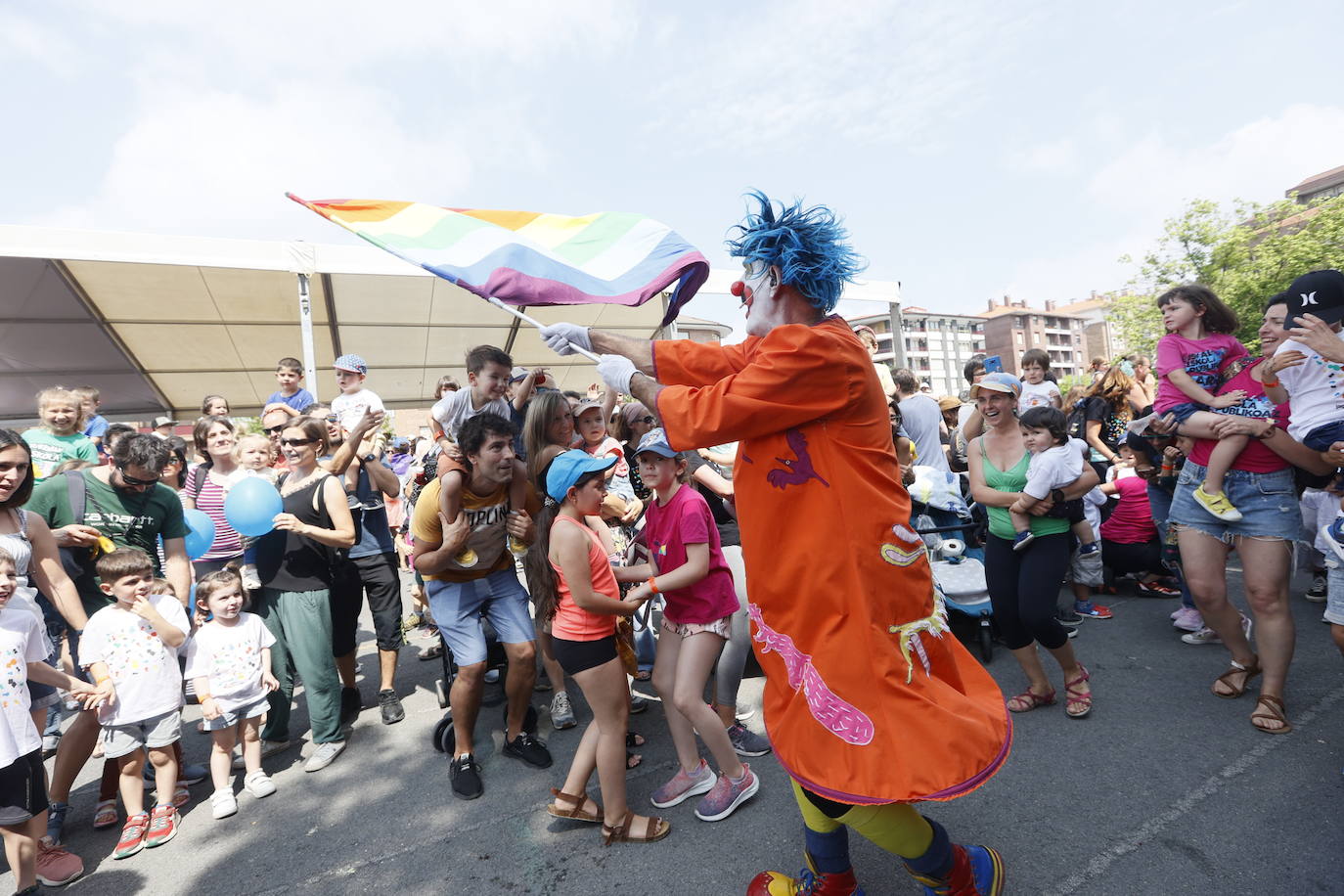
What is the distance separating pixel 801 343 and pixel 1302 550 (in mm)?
5549

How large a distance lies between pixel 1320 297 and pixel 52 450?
302 inches

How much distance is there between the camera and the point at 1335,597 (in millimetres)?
2826

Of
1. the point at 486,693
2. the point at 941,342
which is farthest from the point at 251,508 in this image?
the point at 941,342

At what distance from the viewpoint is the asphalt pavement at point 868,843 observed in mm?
2396

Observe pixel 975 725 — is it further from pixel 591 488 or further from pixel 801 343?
pixel 591 488

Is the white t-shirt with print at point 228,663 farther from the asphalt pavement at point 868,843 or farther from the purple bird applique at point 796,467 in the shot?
the purple bird applique at point 796,467

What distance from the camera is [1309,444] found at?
298 centimetres

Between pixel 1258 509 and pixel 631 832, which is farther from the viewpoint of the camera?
pixel 1258 509

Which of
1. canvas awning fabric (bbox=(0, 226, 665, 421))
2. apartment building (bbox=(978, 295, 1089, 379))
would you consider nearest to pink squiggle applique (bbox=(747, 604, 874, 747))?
canvas awning fabric (bbox=(0, 226, 665, 421))

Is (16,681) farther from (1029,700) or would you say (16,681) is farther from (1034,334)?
(1034,334)

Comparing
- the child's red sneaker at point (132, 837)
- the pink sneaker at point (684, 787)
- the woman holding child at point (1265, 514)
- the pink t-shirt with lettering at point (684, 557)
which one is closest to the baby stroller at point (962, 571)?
the woman holding child at point (1265, 514)

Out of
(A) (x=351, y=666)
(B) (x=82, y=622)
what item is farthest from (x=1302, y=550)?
(B) (x=82, y=622)

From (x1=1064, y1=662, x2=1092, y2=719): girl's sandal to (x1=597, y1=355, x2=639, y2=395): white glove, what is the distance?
3023 millimetres

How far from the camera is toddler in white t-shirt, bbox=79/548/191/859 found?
3.15 metres
